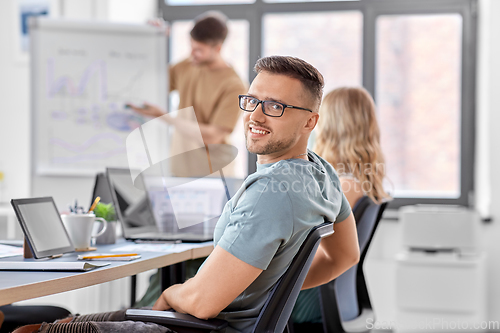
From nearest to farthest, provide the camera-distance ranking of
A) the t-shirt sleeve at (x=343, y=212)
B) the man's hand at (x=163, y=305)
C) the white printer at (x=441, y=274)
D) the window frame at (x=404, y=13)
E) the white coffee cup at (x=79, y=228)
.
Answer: the man's hand at (x=163, y=305)
the t-shirt sleeve at (x=343, y=212)
the white coffee cup at (x=79, y=228)
the white printer at (x=441, y=274)
the window frame at (x=404, y=13)

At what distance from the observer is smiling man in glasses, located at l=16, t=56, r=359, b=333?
3.25 feet

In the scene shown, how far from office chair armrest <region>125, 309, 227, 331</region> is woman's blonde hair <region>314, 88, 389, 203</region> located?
912 mm

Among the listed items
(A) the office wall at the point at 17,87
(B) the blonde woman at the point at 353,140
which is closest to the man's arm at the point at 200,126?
(A) the office wall at the point at 17,87

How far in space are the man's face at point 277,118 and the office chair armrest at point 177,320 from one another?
1.24 ft

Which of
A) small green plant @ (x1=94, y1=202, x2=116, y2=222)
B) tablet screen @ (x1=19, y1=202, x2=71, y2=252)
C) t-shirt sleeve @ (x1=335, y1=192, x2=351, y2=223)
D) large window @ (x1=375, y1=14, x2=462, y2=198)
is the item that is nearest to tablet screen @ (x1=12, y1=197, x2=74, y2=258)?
tablet screen @ (x1=19, y1=202, x2=71, y2=252)

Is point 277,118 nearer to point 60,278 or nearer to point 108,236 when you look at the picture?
point 60,278

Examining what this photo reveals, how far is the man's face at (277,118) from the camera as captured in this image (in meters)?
1.13

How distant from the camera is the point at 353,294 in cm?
170

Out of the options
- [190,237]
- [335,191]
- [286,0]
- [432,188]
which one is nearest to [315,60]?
[286,0]

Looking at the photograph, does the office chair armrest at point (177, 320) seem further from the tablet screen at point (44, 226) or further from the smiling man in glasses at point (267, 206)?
the tablet screen at point (44, 226)

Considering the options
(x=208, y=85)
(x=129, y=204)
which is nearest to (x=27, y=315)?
(x=129, y=204)

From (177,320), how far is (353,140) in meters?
1.05

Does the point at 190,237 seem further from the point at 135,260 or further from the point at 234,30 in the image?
the point at 234,30

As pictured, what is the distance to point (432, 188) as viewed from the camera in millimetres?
3580
